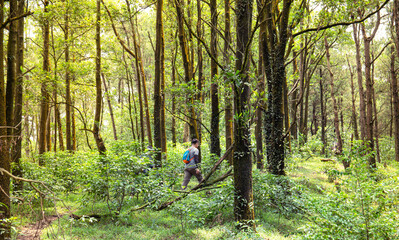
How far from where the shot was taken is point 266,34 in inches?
307

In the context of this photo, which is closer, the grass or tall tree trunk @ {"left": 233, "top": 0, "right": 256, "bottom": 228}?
tall tree trunk @ {"left": 233, "top": 0, "right": 256, "bottom": 228}

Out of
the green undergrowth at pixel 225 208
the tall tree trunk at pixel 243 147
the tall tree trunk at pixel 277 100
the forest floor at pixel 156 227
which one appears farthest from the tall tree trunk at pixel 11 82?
the tall tree trunk at pixel 277 100

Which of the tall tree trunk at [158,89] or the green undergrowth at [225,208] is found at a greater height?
the tall tree trunk at [158,89]

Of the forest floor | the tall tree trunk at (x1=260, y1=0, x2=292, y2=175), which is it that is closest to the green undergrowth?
the forest floor

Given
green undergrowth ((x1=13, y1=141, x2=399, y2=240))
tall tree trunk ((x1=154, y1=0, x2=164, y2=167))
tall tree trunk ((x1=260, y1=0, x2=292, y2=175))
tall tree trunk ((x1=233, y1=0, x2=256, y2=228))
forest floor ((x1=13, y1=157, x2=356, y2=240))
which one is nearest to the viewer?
green undergrowth ((x1=13, y1=141, x2=399, y2=240))

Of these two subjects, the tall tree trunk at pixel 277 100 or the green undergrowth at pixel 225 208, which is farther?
the tall tree trunk at pixel 277 100

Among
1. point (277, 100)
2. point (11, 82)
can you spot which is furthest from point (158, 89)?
point (11, 82)

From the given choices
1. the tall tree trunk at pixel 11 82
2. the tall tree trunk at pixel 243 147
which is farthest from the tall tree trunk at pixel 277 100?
the tall tree trunk at pixel 11 82

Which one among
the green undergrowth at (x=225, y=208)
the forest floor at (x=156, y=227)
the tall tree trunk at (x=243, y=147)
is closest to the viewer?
the green undergrowth at (x=225, y=208)

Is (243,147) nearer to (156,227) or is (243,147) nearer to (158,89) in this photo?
(156,227)

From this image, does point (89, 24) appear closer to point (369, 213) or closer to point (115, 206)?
point (115, 206)

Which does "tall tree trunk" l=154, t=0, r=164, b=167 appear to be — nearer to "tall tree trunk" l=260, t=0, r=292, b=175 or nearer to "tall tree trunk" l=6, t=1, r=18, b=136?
"tall tree trunk" l=260, t=0, r=292, b=175

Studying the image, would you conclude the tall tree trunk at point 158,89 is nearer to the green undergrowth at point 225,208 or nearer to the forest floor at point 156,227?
the green undergrowth at point 225,208

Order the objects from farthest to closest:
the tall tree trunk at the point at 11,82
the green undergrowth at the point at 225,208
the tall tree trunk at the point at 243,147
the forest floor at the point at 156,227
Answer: the forest floor at the point at 156,227 → the tall tree trunk at the point at 243,147 → the tall tree trunk at the point at 11,82 → the green undergrowth at the point at 225,208
